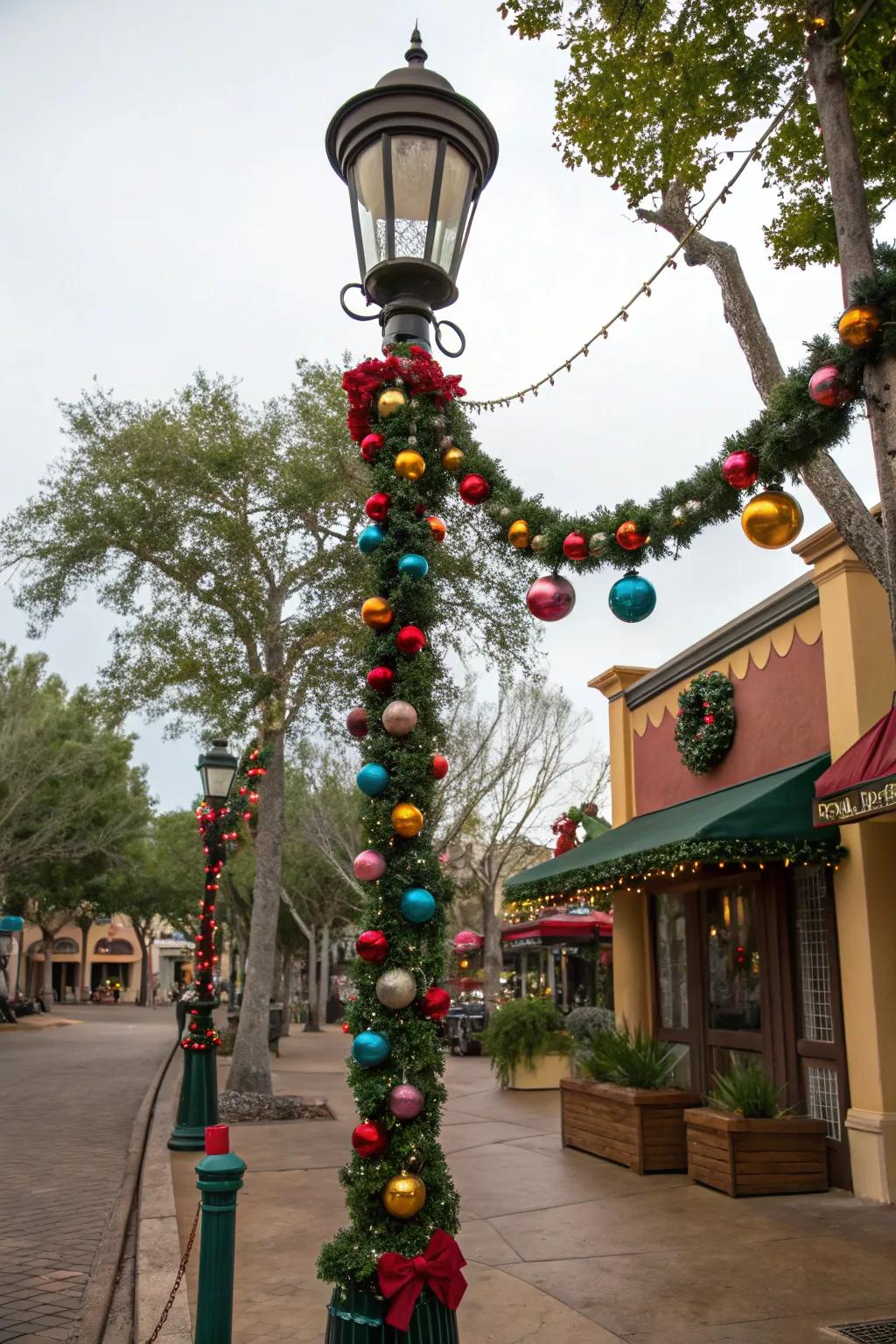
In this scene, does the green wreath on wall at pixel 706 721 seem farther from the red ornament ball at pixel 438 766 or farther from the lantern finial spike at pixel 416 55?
the lantern finial spike at pixel 416 55

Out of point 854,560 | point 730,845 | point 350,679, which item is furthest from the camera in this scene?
point 350,679

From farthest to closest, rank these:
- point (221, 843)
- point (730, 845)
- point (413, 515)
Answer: point (221, 843) < point (730, 845) < point (413, 515)

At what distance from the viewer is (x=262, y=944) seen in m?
14.3

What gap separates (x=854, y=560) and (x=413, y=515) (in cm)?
529

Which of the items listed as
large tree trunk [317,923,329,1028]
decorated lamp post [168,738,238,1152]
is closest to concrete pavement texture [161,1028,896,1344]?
decorated lamp post [168,738,238,1152]

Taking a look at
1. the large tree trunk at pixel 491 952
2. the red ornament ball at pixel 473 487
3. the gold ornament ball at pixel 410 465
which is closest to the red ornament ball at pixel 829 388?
the red ornament ball at pixel 473 487

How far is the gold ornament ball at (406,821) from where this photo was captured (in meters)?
3.93

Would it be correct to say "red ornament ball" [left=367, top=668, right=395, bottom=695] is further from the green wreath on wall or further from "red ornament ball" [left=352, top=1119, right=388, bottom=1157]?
the green wreath on wall

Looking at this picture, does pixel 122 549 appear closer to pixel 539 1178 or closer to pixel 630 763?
pixel 630 763

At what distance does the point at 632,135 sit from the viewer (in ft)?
26.3

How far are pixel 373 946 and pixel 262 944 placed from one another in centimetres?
1111

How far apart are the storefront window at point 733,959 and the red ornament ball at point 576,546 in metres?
5.96

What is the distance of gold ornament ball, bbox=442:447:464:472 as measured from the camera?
4625 mm

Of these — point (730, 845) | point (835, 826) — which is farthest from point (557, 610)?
point (835, 826)
